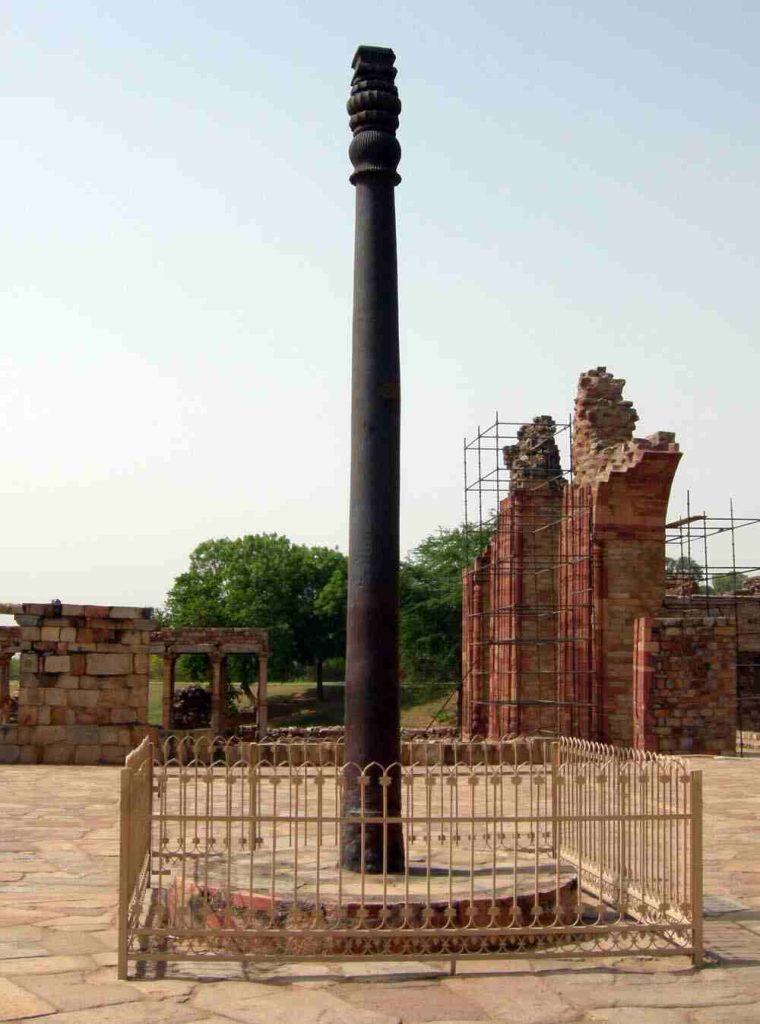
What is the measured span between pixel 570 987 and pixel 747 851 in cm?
404

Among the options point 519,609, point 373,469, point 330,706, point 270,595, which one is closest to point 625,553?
point 519,609

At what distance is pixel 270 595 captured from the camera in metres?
48.5

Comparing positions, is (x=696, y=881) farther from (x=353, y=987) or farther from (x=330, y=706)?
(x=330, y=706)

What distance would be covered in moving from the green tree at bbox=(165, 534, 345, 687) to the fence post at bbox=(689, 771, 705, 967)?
41.7 meters

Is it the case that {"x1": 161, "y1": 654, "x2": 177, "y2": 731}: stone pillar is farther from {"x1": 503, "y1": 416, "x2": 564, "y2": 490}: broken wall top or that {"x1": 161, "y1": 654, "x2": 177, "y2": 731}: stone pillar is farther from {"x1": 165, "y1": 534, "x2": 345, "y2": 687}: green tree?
{"x1": 165, "y1": 534, "x2": 345, "y2": 687}: green tree

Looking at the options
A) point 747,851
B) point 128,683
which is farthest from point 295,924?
point 128,683

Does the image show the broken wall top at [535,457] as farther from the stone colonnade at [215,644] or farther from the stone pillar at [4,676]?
the stone pillar at [4,676]

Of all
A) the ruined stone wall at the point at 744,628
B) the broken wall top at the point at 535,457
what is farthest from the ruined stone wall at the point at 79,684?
the broken wall top at the point at 535,457

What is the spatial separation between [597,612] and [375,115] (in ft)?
43.9

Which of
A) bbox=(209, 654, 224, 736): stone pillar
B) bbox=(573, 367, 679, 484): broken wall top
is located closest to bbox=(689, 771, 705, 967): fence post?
bbox=(573, 367, 679, 484): broken wall top

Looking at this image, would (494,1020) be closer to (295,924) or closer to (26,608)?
(295,924)

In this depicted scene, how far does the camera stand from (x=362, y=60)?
21.1 feet

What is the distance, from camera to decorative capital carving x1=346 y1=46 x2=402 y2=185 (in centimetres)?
638

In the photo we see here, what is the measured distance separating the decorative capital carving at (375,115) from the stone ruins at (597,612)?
1159cm
